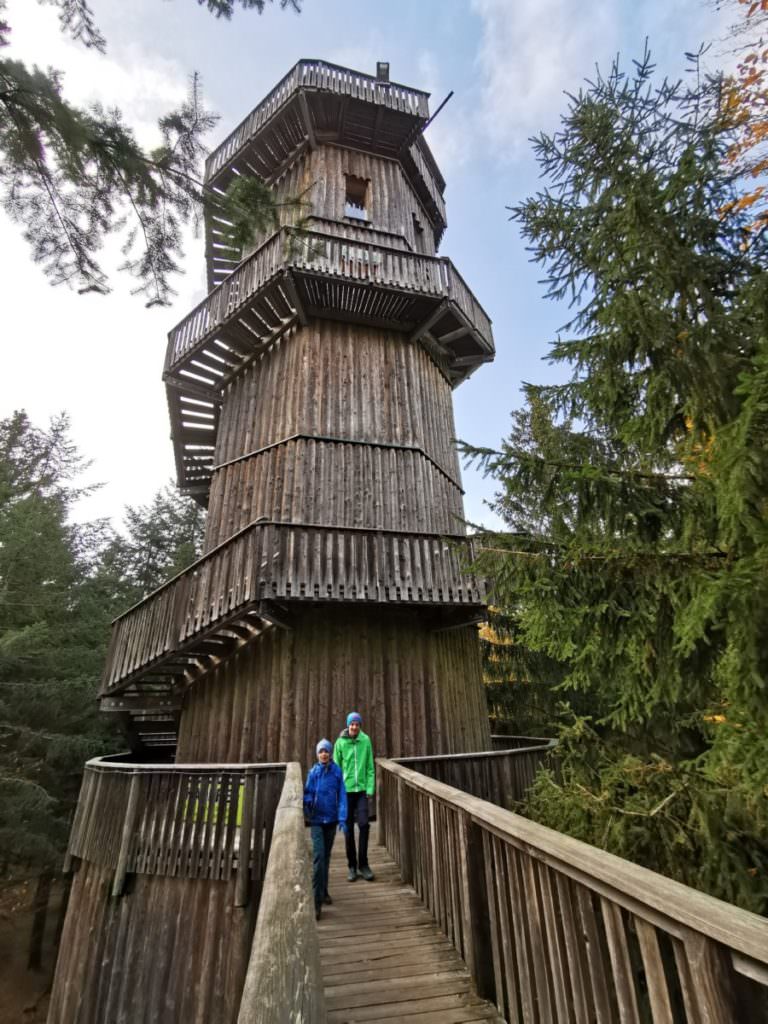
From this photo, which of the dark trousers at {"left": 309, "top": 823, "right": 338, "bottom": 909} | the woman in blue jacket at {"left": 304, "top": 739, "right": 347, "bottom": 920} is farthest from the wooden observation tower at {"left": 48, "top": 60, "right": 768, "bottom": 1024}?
the woman in blue jacket at {"left": 304, "top": 739, "right": 347, "bottom": 920}

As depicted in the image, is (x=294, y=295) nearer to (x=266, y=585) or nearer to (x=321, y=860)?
(x=266, y=585)

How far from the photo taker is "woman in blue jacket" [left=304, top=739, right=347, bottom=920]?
14.1 feet

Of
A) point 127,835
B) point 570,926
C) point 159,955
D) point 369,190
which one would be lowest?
point 159,955

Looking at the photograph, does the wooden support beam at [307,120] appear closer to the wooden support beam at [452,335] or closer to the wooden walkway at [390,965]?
the wooden support beam at [452,335]

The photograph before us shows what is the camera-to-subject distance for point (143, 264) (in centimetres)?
409

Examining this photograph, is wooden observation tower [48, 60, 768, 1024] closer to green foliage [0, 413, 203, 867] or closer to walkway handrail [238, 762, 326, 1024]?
walkway handrail [238, 762, 326, 1024]

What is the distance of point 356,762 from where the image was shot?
5.32 metres

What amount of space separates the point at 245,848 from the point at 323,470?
6.47 meters

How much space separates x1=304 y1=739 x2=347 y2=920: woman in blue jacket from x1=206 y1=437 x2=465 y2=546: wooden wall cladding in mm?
5563

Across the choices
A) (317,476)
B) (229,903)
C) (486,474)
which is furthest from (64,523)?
(486,474)

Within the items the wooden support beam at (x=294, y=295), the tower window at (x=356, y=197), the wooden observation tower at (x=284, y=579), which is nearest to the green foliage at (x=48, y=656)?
the wooden observation tower at (x=284, y=579)

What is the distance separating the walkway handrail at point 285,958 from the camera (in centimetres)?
98

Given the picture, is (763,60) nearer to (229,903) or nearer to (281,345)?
(281,345)

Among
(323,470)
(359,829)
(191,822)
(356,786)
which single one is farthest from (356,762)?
(323,470)
